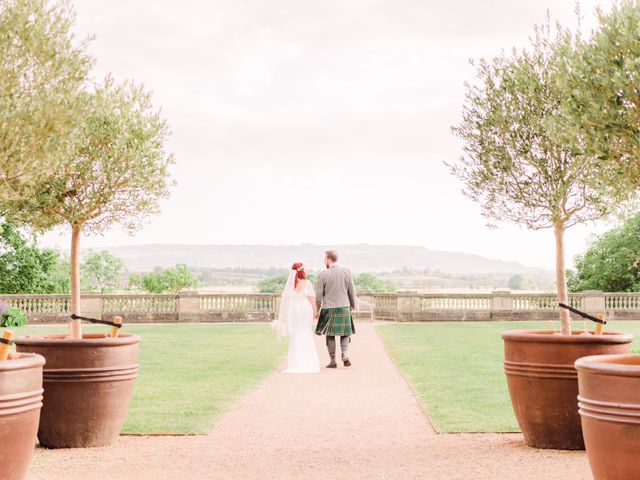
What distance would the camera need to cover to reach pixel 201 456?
7.58 m

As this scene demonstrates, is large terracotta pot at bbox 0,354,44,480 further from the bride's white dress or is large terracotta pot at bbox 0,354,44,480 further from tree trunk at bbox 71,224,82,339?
the bride's white dress

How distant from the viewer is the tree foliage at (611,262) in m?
50.9

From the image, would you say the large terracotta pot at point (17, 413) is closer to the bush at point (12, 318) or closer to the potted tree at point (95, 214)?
the potted tree at point (95, 214)

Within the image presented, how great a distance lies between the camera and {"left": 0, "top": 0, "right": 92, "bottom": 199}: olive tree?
6957mm

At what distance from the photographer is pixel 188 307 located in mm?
35719

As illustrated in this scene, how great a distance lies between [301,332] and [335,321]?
0.70m

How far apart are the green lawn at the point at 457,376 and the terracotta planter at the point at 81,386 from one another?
3434 mm

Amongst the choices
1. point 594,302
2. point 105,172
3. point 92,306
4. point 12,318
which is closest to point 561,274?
point 105,172

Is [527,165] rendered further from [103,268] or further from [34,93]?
[103,268]

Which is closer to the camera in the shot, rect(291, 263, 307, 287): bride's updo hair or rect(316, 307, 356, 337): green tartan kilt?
rect(291, 263, 307, 287): bride's updo hair

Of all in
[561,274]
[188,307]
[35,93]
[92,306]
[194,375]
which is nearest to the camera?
[35,93]

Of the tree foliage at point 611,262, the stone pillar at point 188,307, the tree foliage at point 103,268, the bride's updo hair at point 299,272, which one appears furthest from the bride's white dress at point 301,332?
the tree foliage at point 103,268

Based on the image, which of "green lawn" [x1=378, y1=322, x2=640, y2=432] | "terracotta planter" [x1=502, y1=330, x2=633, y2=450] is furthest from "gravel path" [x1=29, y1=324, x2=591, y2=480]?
"green lawn" [x1=378, y1=322, x2=640, y2=432]

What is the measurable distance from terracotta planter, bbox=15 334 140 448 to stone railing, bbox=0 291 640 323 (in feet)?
91.2
